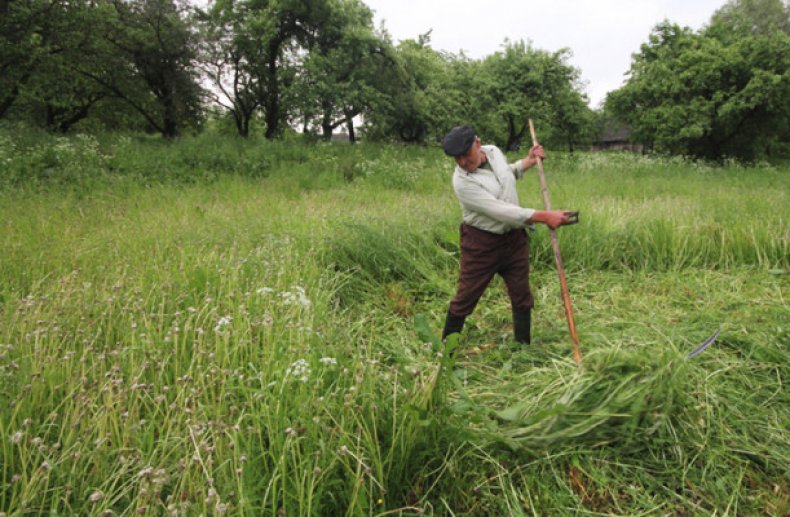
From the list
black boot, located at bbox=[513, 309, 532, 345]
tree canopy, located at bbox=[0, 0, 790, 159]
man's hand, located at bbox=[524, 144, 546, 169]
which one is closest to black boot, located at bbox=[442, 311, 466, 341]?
black boot, located at bbox=[513, 309, 532, 345]

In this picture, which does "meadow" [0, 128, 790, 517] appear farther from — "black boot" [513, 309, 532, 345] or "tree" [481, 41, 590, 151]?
"tree" [481, 41, 590, 151]

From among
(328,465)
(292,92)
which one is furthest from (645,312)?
(292,92)

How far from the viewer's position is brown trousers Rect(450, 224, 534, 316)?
303 centimetres

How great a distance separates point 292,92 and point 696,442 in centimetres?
1619

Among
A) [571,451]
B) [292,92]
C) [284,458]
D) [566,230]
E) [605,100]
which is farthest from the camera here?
[605,100]

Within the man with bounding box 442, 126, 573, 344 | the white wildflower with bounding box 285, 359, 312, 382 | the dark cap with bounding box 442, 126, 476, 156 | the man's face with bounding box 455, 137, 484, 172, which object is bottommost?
the white wildflower with bounding box 285, 359, 312, 382

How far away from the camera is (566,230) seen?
16.0 feet

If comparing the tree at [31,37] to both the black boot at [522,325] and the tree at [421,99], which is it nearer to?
the tree at [421,99]

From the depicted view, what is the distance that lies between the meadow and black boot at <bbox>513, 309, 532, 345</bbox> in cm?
12

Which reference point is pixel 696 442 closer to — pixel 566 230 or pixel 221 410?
pixel 221 410

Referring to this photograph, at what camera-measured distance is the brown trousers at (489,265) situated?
303cm

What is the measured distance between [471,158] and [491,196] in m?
0.30

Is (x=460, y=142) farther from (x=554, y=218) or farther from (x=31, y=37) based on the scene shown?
(x=31, y=37)

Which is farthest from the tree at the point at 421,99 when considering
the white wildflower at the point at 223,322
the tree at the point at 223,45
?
the white wildflower at the point at 223,322
